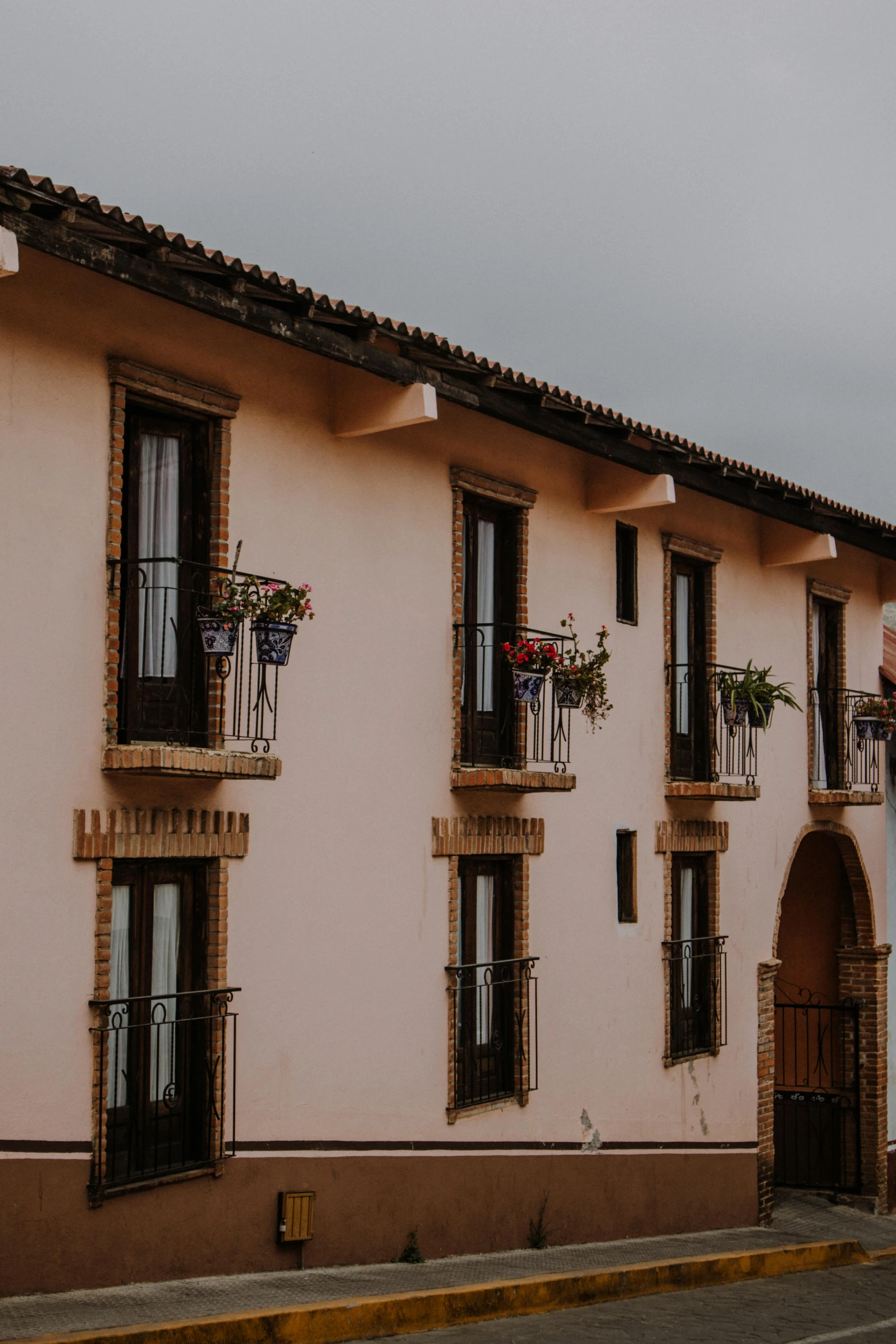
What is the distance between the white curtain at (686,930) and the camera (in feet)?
50.2

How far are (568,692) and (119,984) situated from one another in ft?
14.9

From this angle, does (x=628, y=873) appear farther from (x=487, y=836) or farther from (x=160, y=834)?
(x=160, y=834)

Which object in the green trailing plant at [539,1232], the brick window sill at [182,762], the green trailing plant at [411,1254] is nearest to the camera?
the brick window sill at [182,762]

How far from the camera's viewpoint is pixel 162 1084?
9773 mm

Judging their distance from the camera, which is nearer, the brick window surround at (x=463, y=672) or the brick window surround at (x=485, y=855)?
the brick window surround at (x=485, y=855)

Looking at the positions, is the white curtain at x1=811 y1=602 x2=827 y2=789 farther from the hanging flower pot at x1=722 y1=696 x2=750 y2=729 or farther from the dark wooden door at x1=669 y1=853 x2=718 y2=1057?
the dark wooden door at x1=669 y1=853 x2=718 y2=1057

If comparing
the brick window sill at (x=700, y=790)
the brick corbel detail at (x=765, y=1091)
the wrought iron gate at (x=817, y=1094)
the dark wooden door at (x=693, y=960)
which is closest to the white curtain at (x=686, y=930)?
the dark wooden door at (x=693, y=960)

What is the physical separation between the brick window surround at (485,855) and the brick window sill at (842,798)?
17.8ft

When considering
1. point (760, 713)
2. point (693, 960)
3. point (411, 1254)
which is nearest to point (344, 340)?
point (411, 1254)

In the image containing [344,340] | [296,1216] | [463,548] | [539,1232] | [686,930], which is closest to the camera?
[296,1216]

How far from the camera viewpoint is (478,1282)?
35.3 feet

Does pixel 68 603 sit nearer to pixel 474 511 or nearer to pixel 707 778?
pixel 474 511

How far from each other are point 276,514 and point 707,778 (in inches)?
261

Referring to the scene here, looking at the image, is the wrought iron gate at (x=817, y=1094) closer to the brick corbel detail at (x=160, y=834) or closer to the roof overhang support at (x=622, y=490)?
the roof overhang support at (x=622, y=490)
